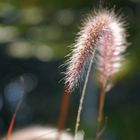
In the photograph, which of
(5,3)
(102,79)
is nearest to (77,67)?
(102,79)

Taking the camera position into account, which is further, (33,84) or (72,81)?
(33,84)

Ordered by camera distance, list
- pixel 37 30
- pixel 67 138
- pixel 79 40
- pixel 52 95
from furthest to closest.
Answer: pixel 52 95 → pixel 37 30 → pixel 67 138 → pixel 79 40

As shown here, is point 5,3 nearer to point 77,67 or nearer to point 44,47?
point 44,47

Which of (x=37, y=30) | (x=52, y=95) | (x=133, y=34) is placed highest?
(x=37, y=30)

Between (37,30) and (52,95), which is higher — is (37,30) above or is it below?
above

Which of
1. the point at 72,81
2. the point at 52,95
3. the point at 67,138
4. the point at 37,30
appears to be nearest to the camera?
the point at 72,81

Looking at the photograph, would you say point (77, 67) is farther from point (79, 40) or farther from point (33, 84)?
point (33, 84)
